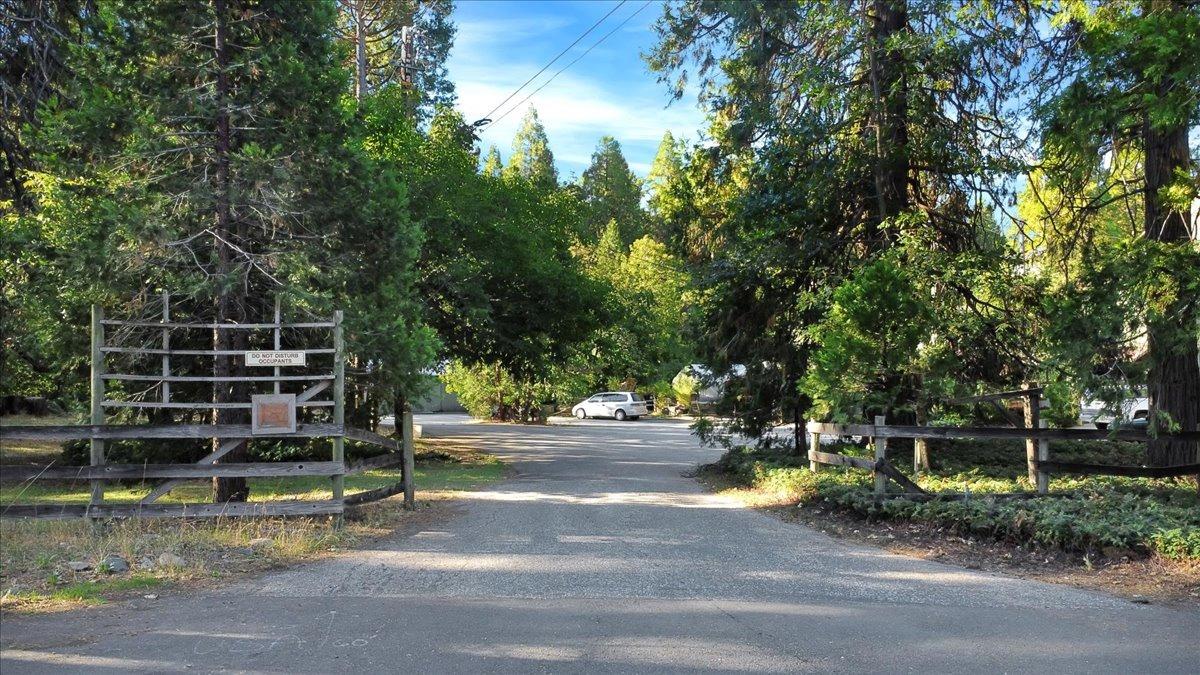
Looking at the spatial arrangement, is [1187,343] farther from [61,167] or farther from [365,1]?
[365,1]

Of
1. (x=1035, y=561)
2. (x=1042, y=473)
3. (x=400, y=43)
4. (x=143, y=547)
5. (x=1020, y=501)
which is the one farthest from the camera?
(x=400, y=43)

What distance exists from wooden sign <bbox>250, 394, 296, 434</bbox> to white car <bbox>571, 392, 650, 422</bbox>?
1524 inches

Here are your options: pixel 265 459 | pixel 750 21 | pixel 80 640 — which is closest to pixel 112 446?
pixel 265 459

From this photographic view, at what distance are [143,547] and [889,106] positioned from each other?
42.2 feet

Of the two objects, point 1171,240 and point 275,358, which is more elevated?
point 1171,240

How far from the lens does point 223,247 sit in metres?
11.2

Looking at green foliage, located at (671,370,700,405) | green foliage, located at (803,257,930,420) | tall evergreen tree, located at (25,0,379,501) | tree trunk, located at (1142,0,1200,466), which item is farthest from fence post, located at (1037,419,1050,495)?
green foliage, located at (671,370,700,405)

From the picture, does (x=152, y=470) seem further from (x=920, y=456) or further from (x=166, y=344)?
(x=920, y=456)

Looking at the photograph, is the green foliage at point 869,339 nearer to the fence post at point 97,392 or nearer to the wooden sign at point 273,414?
the wooden sign at point 273,414

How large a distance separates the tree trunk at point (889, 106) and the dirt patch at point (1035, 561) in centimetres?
587

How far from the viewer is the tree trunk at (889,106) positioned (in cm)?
1452

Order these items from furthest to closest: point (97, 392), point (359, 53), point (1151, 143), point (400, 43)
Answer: point (400, 43), point (359, 53), point (1151, 143), point (97, 392)

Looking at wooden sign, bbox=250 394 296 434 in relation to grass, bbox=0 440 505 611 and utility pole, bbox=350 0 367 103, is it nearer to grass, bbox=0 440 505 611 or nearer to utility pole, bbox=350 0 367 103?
grass, bbox=0 440 505 611

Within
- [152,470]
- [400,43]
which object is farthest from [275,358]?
[400,43]
